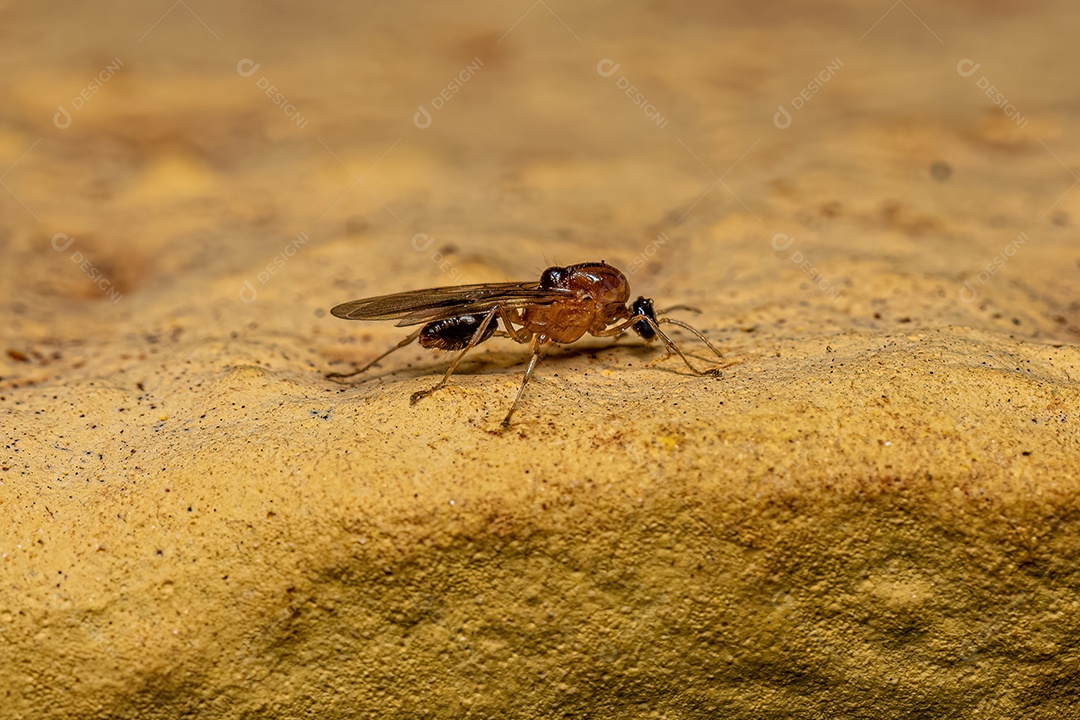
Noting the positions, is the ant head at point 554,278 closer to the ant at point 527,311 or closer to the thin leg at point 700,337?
the ant at point 527,311

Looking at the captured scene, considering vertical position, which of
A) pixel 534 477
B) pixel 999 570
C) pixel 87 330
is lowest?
pixel 999 570

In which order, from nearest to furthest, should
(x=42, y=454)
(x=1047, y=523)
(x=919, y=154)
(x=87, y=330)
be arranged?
(x=1047, y=523) < (x=42, y=454) < (x=87, y=330) < (x=919, y=154)

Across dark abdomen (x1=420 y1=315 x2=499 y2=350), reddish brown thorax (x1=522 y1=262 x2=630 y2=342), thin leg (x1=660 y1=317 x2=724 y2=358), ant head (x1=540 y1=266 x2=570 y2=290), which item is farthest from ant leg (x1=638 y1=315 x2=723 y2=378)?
dark abdomen (x1=420 y1=315 x2=499 y2=350)

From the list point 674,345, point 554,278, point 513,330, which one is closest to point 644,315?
point 674,345

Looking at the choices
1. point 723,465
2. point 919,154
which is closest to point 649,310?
point 723,465

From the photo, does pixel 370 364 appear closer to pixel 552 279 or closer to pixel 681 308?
pixel 552 279

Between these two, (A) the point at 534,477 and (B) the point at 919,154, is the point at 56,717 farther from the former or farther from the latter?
(B) the point at 919,154
